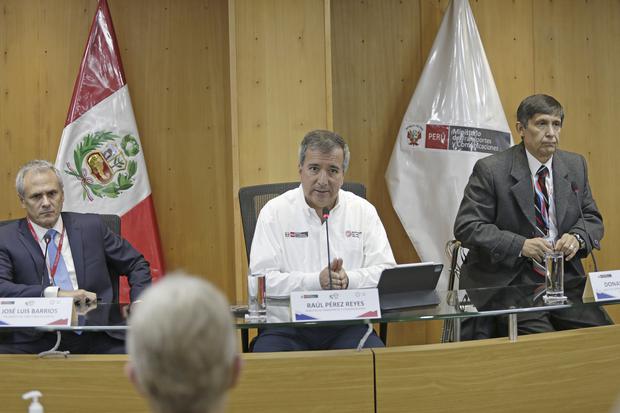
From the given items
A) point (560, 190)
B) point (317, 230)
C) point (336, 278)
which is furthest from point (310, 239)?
point (560, 190)

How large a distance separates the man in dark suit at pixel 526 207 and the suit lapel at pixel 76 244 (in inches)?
60.4

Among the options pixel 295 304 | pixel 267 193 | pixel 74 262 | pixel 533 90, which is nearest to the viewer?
pixel 295 304

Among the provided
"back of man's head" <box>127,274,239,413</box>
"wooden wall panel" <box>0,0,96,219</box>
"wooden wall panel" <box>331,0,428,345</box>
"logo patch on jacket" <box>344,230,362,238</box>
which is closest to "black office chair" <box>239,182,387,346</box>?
"logo patch on jacket" <box>344,230,362,238</box>

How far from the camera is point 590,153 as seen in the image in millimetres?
5074

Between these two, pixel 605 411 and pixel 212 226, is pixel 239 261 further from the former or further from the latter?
pixel 605 411

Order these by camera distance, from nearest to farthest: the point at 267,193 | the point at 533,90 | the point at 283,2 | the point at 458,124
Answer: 1. the point at 267,193
2. the point at 283,2
3. the point at 458,124
4. the point at 533,90

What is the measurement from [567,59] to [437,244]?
4.88 ft

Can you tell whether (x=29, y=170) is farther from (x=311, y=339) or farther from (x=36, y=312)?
(x=311, y=339)

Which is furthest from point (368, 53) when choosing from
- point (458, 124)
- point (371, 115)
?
point (458, 124)

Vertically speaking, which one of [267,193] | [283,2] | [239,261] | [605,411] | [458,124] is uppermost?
[283,2]

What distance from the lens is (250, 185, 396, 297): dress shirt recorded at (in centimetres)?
299

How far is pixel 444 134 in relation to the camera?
462 centimetres

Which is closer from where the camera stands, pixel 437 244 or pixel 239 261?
pixel 239 261

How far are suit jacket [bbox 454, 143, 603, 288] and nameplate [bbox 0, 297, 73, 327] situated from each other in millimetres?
1712
